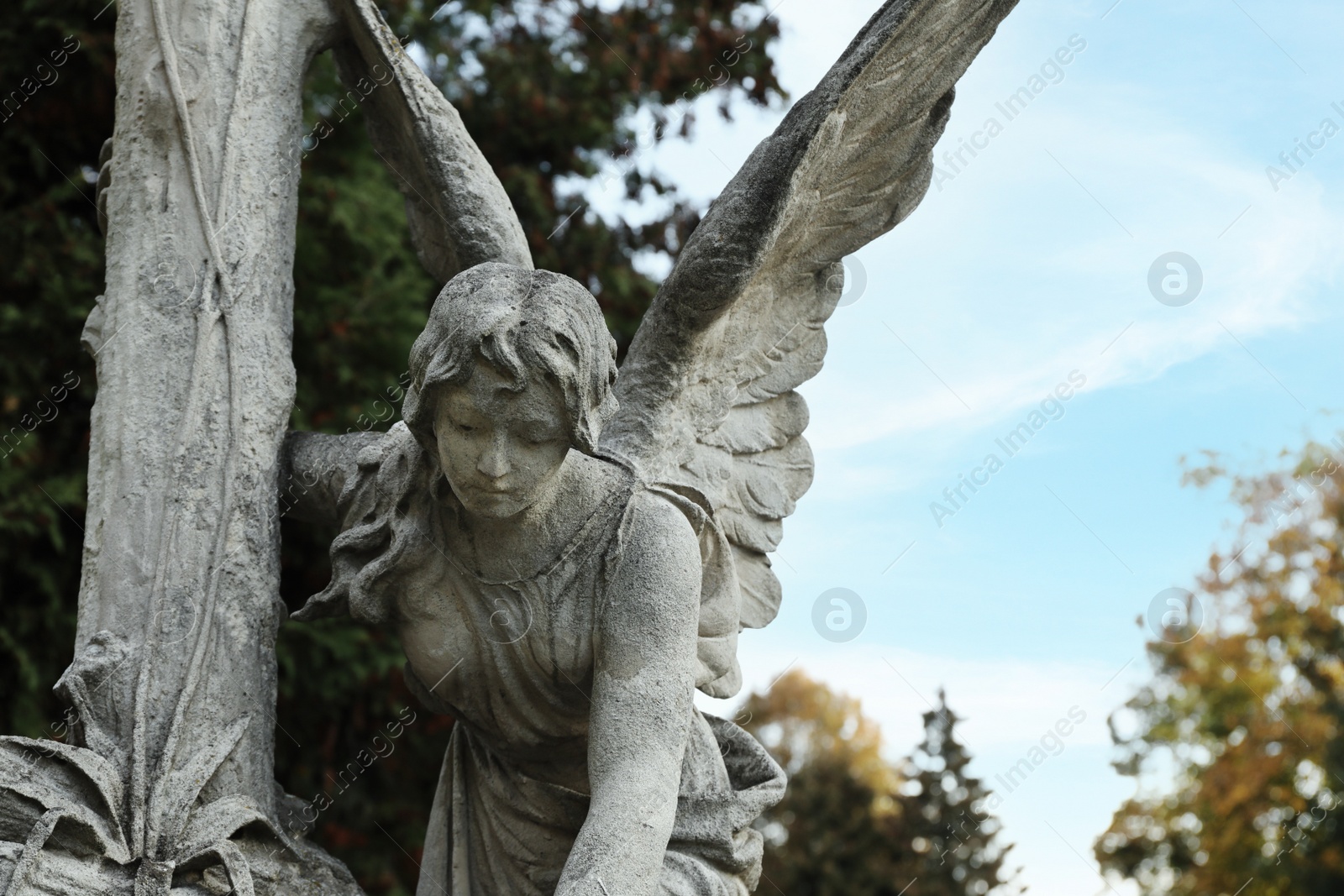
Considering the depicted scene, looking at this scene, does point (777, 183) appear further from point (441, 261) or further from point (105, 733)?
point (105, 733)

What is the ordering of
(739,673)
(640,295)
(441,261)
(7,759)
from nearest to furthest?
(7,759), (739,673), (441,261), (640,295)

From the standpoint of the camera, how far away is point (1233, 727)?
41.3 feet

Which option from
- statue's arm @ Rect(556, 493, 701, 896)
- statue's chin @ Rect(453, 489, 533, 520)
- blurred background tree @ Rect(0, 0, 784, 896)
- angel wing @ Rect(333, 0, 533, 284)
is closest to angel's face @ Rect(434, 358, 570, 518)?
statue's chin @ Rect(453, 489, 533, 520)

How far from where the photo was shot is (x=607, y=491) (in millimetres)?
3027

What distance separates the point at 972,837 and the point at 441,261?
9.11m

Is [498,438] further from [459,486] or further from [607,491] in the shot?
[607,491]

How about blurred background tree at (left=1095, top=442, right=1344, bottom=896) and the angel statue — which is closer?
the angel statue

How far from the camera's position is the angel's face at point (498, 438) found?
2.66 metres

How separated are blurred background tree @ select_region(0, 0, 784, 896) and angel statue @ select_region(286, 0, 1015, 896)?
9.26ft

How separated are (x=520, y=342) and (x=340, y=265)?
4609 mm

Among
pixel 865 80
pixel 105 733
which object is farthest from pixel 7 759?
pixel 865 80

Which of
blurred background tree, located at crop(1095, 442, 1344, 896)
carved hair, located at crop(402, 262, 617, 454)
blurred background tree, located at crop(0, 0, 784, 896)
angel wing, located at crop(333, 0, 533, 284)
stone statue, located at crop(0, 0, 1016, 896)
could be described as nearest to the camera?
carved hair, located at crop(402, 262, 617, 454)

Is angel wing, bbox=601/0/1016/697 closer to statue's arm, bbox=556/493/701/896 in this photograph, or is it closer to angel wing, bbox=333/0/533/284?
statue's arm, bbox=556/493/701/896

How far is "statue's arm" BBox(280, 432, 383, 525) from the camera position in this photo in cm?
331
